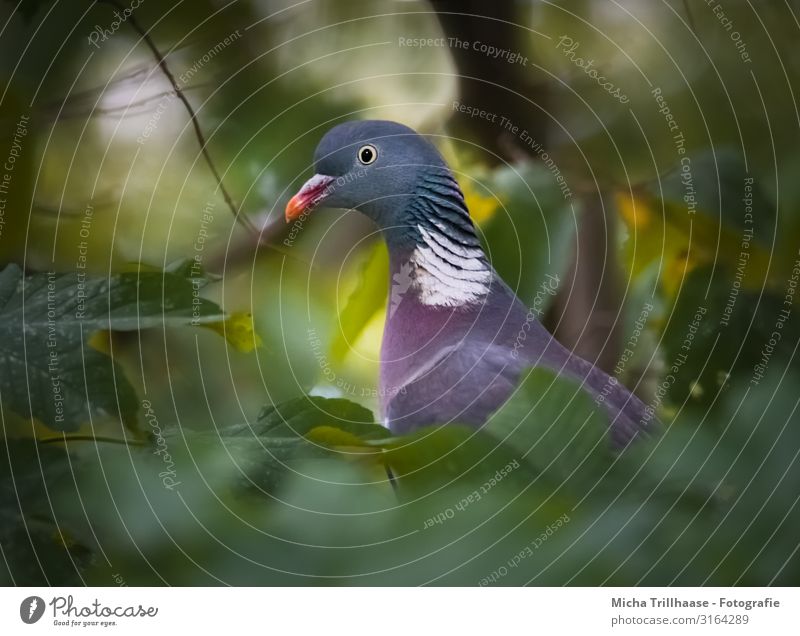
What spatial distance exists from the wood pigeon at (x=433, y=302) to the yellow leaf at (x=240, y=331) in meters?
0.15

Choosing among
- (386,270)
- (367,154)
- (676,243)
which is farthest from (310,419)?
(676,243)

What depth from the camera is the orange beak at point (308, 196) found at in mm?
1418

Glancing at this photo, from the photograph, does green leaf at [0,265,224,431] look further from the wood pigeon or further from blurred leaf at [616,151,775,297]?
blurred leaf at [616,151,775,297]

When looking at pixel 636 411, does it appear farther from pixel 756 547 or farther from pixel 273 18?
pixel 273 18

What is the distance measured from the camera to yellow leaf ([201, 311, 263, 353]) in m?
1.41

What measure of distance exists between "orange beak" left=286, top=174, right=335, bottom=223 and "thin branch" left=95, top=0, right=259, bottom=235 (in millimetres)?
61

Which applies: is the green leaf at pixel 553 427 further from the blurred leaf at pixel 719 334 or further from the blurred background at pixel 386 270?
the blurred leaf at pixel 719 334

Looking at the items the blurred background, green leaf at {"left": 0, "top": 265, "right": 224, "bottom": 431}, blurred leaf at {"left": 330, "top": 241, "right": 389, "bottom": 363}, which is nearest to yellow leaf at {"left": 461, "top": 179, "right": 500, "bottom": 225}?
the blurred background

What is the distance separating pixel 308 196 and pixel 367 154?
0.10 meters

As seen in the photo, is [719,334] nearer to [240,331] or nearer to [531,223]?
[531,223]

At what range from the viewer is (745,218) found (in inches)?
57.2

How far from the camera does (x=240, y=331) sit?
142 cm
